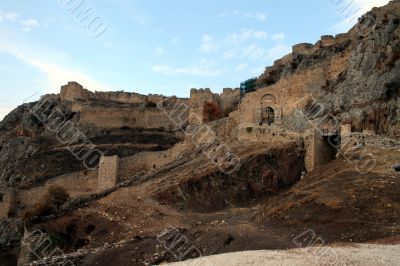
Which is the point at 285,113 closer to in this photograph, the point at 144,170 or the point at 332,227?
the point at 144,170

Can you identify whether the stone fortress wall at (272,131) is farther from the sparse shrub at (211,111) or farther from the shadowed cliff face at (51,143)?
the shadowed cliff face at (51,143)

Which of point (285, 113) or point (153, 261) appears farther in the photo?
Answer: point (285, 113)

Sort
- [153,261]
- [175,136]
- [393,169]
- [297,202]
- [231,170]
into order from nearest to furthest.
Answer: [153,261]
[297,202]
[393,169]
[231,170]
[175,136]

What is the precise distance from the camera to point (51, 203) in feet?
103

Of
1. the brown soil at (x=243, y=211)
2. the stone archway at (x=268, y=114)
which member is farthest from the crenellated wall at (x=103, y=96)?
the brown soil at (x=243, y=211)

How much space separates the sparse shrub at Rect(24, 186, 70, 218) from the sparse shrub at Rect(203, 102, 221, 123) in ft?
59.0

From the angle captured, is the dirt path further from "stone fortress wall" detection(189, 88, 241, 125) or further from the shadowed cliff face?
"stone fortress wall" detection(189, 88, 241, 125)

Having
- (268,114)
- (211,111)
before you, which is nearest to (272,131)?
(268,114)

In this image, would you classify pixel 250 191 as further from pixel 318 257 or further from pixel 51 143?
pixel 51 143

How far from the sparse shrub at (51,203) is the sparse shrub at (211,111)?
17997 mm

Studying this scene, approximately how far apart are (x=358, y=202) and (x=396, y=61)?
1303 centimetres

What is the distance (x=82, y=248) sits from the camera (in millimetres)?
23781

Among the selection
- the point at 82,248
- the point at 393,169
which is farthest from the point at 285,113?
the point at 82,248

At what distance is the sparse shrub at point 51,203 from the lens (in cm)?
3027
